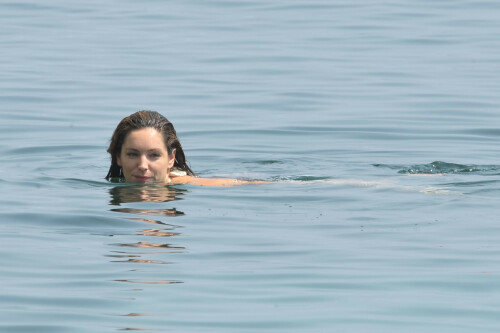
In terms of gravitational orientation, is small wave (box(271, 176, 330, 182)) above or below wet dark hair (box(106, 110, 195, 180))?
below

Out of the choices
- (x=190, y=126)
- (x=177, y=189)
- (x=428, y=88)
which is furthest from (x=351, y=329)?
(x=428, y=88)

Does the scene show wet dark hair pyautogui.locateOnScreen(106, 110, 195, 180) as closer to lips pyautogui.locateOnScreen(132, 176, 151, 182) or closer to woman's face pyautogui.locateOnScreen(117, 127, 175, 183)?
woman's face pyautogui.locateOnScreen(117, 127, 175, 183)

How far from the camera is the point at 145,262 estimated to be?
27.4 ft

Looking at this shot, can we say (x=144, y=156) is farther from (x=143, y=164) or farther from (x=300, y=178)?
(x=300, y=178)

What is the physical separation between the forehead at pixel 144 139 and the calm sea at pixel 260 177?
0.39 metres

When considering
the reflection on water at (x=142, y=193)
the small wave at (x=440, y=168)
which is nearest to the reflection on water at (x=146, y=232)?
the reflection on water at (x=142, y=193)

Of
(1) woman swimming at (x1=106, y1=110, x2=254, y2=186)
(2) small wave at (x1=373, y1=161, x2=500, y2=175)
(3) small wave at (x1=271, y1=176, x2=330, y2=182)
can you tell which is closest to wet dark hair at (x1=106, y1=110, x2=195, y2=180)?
(1) woman swimming at (x1=106, y1=110, x2=254, y2=186)

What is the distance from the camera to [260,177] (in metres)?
12.6

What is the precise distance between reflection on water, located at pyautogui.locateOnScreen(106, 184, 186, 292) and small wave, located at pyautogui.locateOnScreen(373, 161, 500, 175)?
265 centimetres

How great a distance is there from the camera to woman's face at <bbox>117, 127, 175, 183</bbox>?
1112cm

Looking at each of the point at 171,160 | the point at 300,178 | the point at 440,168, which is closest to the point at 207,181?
the point at 171,160

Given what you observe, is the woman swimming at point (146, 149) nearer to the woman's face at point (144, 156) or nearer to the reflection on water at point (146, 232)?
the woman's face at point (144, 156)

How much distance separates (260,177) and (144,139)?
1.81 meters

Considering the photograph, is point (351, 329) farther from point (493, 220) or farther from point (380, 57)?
point (380, 57)
